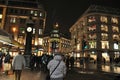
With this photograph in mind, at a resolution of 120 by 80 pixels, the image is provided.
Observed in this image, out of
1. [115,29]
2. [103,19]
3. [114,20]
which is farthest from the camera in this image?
[114,20]

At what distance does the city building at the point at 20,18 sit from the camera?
62.3m

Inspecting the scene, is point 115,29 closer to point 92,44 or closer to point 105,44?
point 105,44

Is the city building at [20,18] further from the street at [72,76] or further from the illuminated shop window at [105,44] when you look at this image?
the street at [72,76]

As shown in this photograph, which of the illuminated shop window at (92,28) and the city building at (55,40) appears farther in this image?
the city building at (55,40)

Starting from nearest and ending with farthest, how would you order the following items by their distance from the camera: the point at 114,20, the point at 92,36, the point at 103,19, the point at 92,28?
1. the point at 92,36
2. the point at 92,28
3. the point at 103,19
4. the point at 114,20

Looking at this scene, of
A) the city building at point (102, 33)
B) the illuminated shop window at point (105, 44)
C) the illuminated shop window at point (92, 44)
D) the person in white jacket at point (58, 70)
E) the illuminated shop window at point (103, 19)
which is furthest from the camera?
the illuminated shop window at point (103, 19)

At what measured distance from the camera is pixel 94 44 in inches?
2603

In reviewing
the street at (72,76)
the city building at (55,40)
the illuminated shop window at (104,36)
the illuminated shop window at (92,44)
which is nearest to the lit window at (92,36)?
the illuminated shop window at (92,44)

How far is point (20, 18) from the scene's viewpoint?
6369 centimetres

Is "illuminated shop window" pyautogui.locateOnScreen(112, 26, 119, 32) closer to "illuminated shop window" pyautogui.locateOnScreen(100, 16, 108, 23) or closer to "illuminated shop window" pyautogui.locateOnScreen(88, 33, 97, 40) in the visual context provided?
"illuminated shop window" pyautogui.locateOnScreen(100, 16, 108, 23)

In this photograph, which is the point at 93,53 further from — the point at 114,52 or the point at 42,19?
the point at 42,19

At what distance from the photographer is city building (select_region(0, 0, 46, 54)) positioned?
204ft

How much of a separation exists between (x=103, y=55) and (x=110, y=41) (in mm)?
6212

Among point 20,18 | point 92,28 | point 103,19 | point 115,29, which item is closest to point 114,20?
point 115,29
